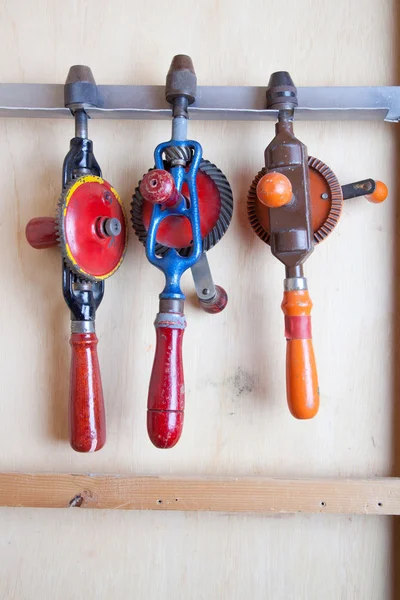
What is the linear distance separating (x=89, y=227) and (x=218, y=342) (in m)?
0.22

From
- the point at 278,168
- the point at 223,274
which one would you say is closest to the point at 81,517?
the point at 223,274

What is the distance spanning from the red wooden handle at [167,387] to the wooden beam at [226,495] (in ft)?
0.33

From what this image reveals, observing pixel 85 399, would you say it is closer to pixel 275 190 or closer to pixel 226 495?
pixel 226 495

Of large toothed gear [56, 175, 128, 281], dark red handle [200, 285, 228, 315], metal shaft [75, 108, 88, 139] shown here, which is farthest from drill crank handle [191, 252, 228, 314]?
metal shaft [75, 108, 88, 139]

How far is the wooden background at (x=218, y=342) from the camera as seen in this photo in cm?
67

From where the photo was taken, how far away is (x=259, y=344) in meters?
0.67

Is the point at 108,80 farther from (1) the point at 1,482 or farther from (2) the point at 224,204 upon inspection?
(1) the point at 1,482

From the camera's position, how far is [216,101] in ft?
2.13

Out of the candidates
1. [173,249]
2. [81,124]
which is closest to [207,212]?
[173,249]

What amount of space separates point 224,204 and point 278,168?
0.25ft

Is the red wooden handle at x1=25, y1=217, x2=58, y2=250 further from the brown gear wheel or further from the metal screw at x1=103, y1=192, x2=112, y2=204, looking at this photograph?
the brown gear wheel

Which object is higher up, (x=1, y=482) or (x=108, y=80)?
(x=108, y=80)

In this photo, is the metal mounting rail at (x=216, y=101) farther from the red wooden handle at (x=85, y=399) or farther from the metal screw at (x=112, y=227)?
the red wooden handle at (x=85, y=399)

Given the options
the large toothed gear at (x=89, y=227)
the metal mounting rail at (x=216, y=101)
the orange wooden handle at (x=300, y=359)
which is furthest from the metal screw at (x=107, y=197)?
the orange wooden handle at (x=300, y=359)
